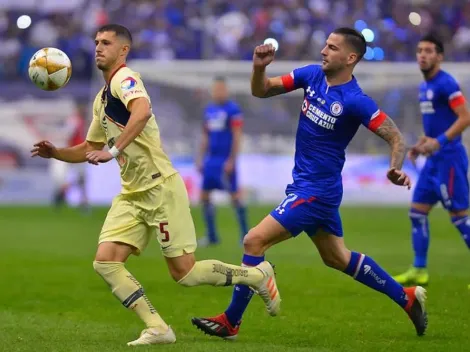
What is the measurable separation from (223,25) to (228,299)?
20.7m

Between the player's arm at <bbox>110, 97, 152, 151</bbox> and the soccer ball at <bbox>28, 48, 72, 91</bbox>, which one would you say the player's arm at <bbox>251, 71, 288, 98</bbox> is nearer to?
the player's arm at <bbox>110, 97, 152, 151</bbox>

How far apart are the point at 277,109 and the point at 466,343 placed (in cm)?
1855

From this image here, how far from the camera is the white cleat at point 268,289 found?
8.01 metres

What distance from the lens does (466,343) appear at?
7.95 metres

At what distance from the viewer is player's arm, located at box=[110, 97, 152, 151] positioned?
7.54 meters

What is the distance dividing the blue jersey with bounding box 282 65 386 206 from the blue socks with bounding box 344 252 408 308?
535 millimetres

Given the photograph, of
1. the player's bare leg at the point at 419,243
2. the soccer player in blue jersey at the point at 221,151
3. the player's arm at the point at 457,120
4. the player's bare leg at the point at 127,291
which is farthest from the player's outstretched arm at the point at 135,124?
the soccer player in blue jersey at the point at 221,151

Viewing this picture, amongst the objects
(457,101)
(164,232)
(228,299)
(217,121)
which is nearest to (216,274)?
(164,232)

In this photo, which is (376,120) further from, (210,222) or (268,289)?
(210,222)

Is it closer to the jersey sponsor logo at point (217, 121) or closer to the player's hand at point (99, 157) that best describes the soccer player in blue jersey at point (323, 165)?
the player's hand at point (99, 157)

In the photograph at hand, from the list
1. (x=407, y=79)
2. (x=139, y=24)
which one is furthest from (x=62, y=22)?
(x=407, y=79)

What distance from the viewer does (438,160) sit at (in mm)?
11984

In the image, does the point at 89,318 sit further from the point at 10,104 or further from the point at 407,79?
the point at 10,104

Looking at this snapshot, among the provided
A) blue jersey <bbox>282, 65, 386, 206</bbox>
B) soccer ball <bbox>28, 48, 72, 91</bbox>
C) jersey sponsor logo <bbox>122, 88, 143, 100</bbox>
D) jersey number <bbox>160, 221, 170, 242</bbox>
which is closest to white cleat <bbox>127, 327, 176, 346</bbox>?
jersey number <bbox>160, 221, 170, 242</bbox>
